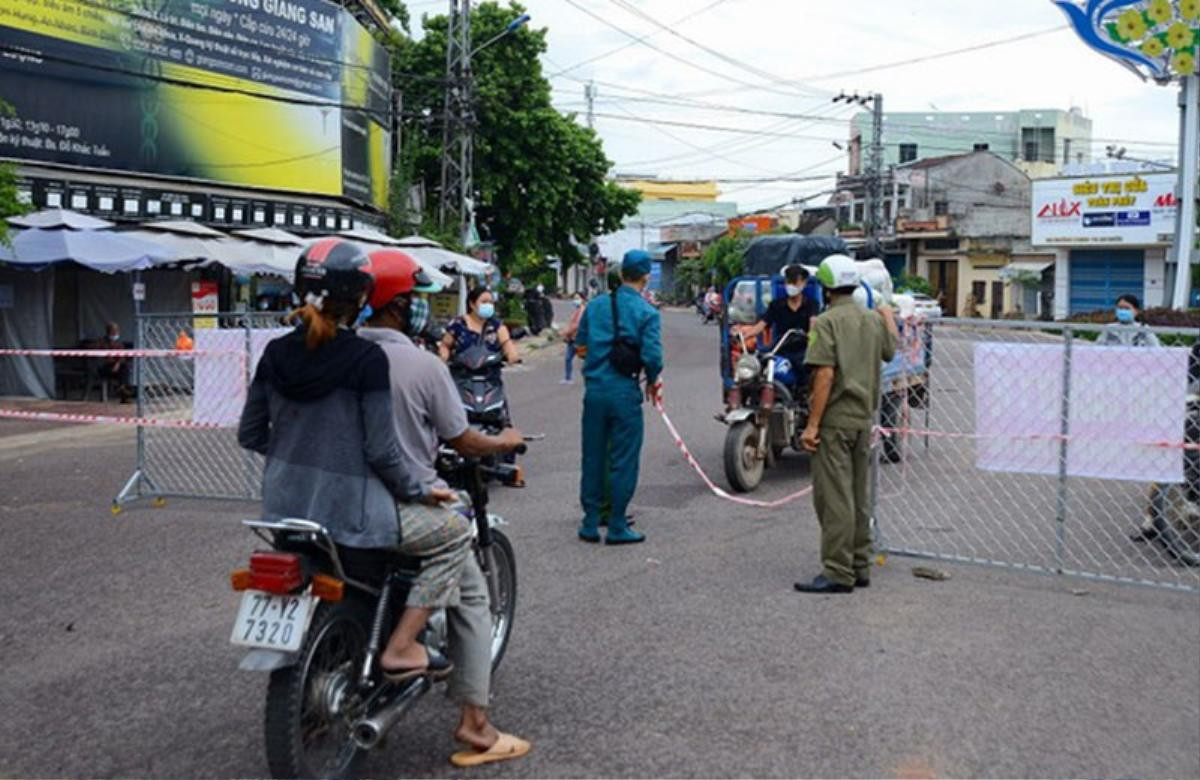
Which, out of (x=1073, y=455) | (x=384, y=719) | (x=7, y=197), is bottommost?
(x=384, y=719)

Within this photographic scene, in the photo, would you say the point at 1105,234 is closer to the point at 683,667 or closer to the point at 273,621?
the point at 683,667

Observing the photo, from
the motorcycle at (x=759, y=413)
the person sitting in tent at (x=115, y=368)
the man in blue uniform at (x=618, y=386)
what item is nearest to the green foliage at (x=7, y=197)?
the person sitting in tent at (x=115, y=368)

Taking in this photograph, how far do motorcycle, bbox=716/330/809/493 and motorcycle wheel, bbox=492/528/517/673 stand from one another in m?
4.91

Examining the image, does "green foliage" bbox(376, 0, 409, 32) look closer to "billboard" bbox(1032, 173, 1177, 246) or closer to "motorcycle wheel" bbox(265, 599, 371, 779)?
"billboard" bbox(1032, 173, 1177, 246)

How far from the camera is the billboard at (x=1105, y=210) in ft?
138

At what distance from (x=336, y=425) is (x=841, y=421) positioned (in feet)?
11.8

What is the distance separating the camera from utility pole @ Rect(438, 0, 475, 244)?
2980cm

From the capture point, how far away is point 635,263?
25.5 ft

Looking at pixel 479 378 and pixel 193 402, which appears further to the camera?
pixel 479 378

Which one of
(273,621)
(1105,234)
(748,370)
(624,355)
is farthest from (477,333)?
(1105,234)

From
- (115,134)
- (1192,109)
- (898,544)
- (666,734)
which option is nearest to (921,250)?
(1192,109)

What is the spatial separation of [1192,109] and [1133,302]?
1772 centimetres

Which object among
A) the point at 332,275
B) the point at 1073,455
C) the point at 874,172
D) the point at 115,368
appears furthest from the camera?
the point at 874,172

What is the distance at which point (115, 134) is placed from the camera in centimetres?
2205
